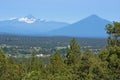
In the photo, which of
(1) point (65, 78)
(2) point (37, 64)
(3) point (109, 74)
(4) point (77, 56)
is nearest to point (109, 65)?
(3) point (109, 74)

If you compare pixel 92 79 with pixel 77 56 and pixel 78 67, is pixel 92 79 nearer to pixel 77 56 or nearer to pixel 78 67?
pixel 78 67

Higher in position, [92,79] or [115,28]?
[115,28]

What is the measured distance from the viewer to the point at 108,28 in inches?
1364

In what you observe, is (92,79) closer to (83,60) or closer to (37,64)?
(83,60)

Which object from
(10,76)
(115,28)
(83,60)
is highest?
(115,28)

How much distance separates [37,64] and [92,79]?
20.1 m

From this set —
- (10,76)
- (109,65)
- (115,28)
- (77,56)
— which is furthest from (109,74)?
(10,76)

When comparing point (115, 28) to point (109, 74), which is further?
point (115, 28)

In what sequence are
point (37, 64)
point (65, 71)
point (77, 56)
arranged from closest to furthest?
point (65, 71)
point (77, 56)
point (37, 64)

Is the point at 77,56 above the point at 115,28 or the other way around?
the other way around

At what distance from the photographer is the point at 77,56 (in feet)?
130

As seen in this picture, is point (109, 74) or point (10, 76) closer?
point (109, 74)

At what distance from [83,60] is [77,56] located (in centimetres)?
858

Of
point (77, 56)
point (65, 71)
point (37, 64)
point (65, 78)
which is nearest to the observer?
point (65, 78)
